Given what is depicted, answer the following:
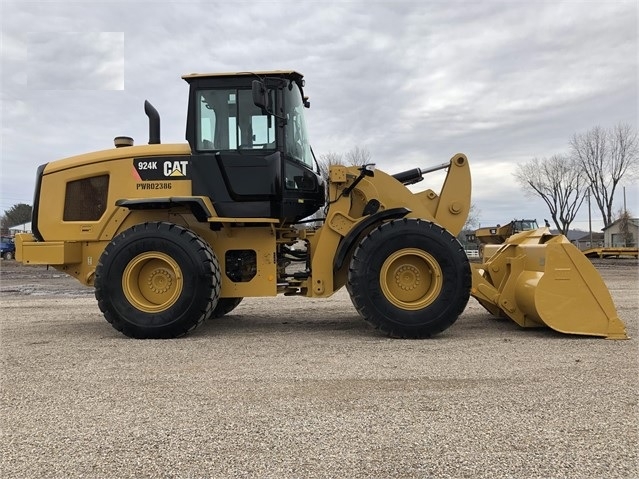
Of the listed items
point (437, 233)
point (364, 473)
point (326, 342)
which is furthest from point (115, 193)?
point (364, 473)

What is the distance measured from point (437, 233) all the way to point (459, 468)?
3.48 meters

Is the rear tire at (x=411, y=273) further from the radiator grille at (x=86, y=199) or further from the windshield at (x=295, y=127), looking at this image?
the radiator grille at (x=86, y=199)

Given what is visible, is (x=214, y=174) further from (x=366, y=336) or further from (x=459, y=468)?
(x=459, y=468)

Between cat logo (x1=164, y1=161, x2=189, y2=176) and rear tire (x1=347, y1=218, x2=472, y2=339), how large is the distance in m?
2.29

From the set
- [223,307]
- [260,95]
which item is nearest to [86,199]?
[223,307]

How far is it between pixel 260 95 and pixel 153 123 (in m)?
1.87

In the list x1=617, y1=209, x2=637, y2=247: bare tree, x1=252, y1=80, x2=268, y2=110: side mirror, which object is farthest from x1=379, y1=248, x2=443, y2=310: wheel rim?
x1=617, y1=209, x2=637, y2=247: bare tree

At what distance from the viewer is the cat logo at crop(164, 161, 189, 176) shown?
238 inches

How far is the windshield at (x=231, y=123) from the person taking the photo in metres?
6.02

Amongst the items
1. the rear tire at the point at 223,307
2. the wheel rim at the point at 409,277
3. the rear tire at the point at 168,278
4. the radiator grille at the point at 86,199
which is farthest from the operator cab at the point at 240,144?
the rear tire at the point at 223,307

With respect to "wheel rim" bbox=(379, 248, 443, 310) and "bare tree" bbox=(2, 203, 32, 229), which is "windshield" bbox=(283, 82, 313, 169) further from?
"bare tree" bbox=(2, 203, 32, 229)

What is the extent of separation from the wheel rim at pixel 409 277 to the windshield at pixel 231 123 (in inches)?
78.4

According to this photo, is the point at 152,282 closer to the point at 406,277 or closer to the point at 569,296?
the point at 406,277

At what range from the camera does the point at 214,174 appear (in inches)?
235
